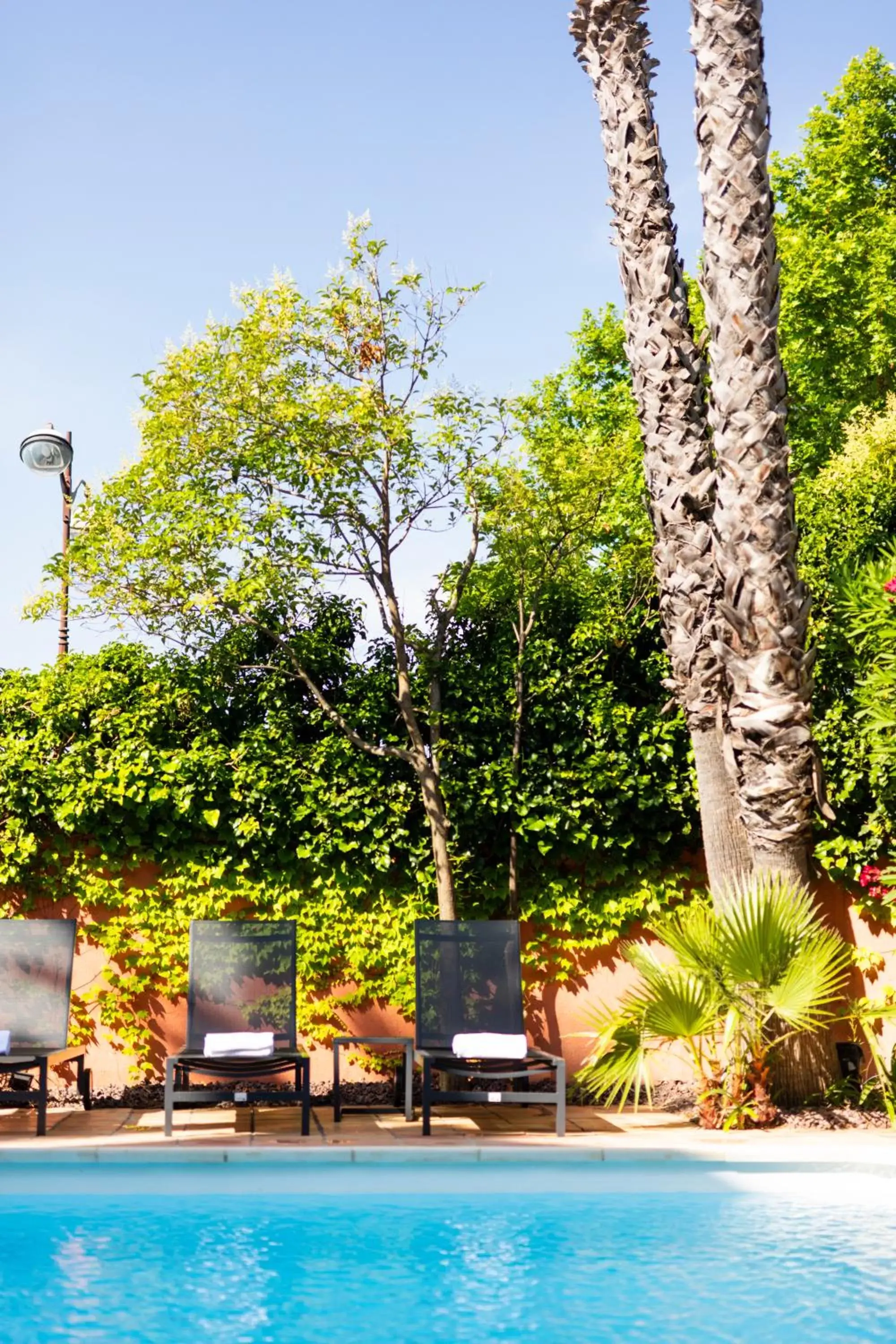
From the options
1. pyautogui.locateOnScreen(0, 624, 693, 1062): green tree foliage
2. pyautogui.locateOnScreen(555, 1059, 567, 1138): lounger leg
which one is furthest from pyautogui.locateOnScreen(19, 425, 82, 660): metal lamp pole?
pyautogui.locateOnScreen(555, 1059, 567, 1138): lounger leg

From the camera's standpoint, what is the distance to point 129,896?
969 centimetres

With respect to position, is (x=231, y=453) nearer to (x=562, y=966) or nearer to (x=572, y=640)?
(x=572, y=640)

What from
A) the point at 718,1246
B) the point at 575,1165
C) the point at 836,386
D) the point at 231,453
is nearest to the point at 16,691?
the point at 231,453

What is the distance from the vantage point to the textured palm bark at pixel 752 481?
8.09 m

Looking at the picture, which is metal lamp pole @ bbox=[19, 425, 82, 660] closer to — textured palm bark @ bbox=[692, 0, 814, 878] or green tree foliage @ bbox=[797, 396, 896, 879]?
textured palm bark @ bbox=[692, 0, 814, 878]

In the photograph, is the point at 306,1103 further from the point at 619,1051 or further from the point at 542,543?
the point at 542,543

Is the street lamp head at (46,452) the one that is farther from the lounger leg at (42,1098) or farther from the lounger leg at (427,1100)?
the lounger leg at (427,1100)

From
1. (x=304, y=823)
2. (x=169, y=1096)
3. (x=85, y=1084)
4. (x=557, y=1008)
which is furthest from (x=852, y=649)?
(x=85, y=1084)

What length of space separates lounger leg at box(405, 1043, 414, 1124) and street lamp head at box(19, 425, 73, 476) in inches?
242

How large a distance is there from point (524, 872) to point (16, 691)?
4434 mm

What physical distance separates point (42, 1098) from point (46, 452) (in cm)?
585

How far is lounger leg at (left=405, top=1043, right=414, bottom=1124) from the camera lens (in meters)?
7.98

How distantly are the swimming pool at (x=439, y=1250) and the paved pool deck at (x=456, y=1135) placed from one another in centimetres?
10

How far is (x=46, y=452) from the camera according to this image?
10.9 m
